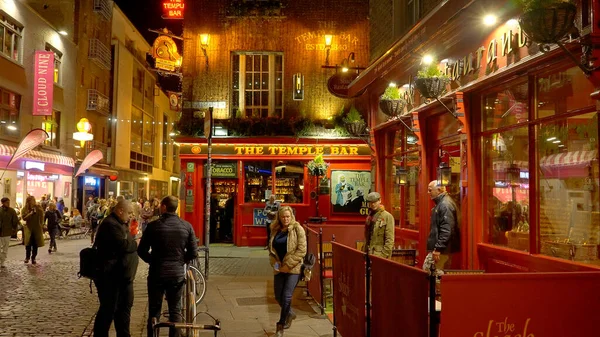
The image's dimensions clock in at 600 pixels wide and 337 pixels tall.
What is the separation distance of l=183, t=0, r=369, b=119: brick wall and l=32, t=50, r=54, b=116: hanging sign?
331 inches

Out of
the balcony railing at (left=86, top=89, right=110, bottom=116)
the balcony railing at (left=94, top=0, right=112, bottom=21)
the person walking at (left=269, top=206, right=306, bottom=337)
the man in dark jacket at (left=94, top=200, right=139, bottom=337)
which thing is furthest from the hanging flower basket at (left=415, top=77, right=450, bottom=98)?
the balcony railing at (left=94, top=0, right=112, bottom=21)

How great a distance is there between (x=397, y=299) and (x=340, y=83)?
15610mm

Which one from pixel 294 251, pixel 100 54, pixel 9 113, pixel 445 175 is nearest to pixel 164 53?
pixel 100 54

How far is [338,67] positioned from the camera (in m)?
19.5

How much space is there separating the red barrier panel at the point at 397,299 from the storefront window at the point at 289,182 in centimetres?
1508

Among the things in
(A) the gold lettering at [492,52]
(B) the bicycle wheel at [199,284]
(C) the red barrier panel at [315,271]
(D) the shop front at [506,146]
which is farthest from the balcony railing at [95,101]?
(A) the gold lettering at [492,52]

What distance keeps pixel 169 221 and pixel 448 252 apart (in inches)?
167

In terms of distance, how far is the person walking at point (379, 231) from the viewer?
8.65 meters

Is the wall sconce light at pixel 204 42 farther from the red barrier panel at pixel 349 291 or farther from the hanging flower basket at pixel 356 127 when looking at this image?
the red barrier panel at pixel 349 291

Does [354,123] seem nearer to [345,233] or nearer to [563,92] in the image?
[345,233]

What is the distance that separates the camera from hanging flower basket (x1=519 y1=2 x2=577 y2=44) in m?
5.65

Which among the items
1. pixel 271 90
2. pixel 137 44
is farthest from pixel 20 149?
pixel 137 44

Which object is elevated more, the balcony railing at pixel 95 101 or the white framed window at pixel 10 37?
the white framed window at pixel 10 37

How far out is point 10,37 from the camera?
24.8 m
